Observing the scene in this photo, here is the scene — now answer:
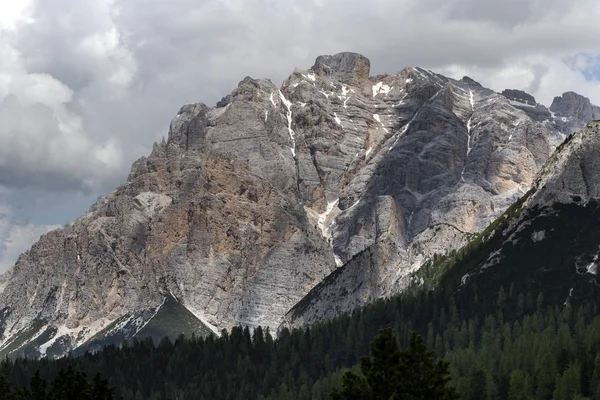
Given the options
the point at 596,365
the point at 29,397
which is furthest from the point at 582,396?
the point at 29,397

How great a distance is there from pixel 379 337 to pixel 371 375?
10.7 feet

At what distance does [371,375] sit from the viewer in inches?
3733

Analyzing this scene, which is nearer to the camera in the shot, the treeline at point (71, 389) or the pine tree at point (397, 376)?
the pine tree at point (397, 376)

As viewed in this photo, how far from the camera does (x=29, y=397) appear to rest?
132 meters

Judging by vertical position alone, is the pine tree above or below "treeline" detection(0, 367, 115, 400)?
below

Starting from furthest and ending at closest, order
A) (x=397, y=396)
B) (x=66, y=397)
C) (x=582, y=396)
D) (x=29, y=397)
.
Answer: (x=582, y=396), (x=29, y=397), (x=66, y=397), (x=397, y=396)

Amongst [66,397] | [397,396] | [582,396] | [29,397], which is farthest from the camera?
[582,396]

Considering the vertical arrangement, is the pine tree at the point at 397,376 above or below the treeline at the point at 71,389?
below

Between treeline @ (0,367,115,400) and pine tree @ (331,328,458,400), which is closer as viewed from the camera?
pine tree @ (331,328,458,400)

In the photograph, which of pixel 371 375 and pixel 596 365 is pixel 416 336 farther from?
→ pixel 596 365

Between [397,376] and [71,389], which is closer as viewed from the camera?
[397,376]

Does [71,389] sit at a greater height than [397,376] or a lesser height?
greater

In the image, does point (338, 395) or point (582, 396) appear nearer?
point (338, 395)

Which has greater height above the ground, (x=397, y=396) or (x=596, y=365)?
(x=596, y=365)
